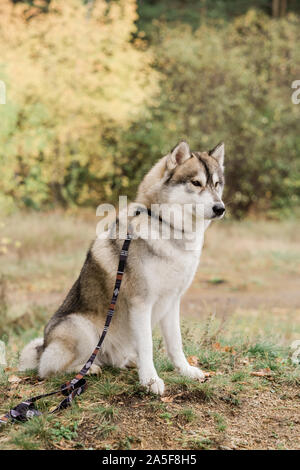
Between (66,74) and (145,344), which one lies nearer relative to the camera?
(145,344)

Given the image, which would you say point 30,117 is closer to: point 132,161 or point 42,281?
point 132,161

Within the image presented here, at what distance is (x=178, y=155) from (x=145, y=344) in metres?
1.42

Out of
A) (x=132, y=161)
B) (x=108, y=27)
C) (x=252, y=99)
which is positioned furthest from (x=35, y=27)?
(x=252, y=99)

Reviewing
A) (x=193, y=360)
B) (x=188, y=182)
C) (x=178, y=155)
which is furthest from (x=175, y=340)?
(x=178, y=155)

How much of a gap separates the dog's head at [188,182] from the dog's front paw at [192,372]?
Result: 1.25 metres

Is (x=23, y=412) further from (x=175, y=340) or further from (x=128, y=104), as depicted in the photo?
(x=128, y=104)

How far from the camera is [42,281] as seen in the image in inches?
367

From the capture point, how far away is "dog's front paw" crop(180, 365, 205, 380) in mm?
3823

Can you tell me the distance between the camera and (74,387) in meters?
3.60

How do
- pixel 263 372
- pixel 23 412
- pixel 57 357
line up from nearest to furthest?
pixel 23 412 < pixel 57 357 < pixel 263 372

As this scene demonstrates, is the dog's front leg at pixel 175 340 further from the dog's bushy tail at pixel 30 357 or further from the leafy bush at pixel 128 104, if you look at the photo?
the leafy bush at pixel 128 104

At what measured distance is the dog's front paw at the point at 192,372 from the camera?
382 centimetres

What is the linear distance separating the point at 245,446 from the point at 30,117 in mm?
12181

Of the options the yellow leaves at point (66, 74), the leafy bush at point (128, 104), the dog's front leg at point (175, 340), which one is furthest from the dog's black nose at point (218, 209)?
→ the yellow leaves at point (66, 74)
